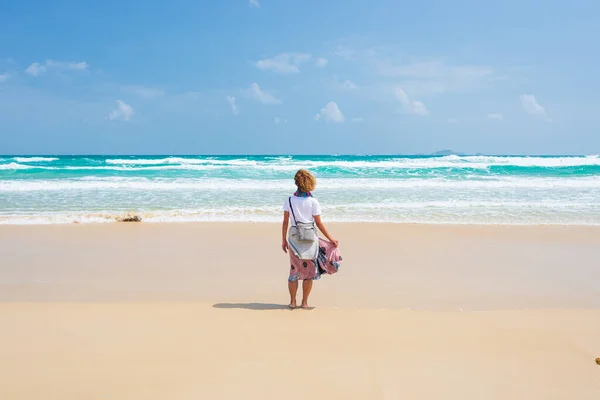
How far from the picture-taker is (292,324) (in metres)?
4.13

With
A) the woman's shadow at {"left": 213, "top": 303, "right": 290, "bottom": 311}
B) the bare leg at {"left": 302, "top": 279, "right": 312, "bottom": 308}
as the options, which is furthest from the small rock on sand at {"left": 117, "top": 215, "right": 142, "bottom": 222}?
the bare leg at {"left": 302, "top": 279, "right": 312, "bottom": 308}

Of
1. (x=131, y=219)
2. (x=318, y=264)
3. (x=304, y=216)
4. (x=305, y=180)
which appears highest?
(x=305, y=180)

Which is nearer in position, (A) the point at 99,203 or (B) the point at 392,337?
(B) the point at 392,337

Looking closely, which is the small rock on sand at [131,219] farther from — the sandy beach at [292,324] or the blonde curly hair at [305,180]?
the blonde curly hair at [305,180]

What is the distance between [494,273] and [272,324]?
149 inches

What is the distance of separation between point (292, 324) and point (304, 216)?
1.06 metres

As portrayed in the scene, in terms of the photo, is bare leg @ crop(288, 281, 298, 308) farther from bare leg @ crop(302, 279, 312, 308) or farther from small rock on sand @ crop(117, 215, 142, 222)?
small rock on sand @ crop(117, 215, 142, 222)

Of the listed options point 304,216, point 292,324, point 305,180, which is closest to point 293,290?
point 292,324

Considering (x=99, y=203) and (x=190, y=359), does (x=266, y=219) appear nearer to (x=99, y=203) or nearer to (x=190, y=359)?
(x=99, y=203)

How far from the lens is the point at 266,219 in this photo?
1134 centimetres

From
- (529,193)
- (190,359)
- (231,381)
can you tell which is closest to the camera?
(231,381)

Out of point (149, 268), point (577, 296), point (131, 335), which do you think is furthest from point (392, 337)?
point (149, 268)

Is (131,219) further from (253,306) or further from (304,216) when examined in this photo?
(304,216)

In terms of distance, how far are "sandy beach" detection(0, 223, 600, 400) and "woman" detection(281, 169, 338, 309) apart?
1.16 feet
